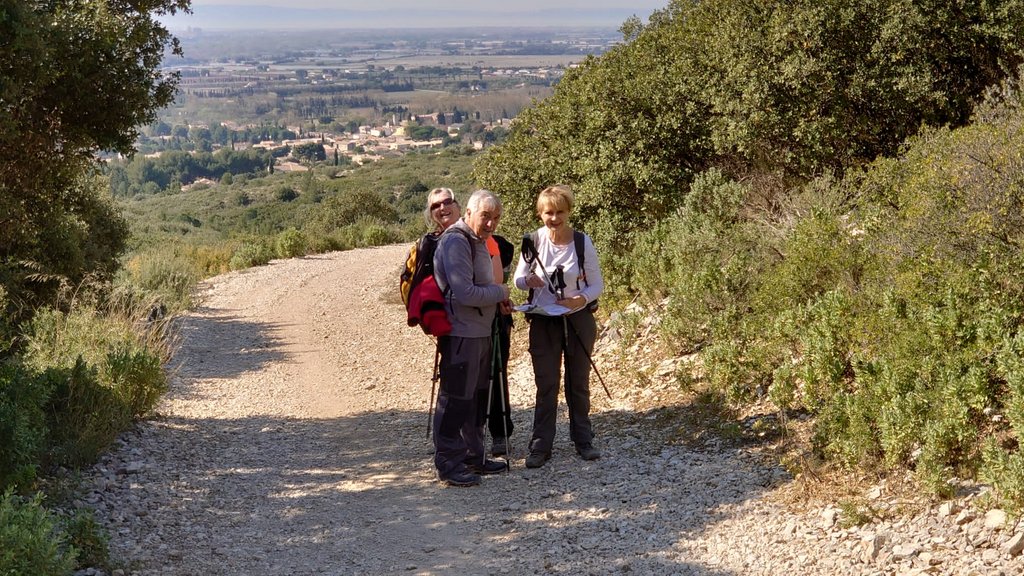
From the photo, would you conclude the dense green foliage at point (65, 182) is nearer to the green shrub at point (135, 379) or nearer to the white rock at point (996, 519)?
the green shrub at point (135, 379)

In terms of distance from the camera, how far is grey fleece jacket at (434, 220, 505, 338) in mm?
5551

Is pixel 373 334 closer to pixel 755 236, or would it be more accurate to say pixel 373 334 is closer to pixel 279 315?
pixel 279 315

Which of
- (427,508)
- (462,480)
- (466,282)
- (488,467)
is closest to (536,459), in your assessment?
(488,467)

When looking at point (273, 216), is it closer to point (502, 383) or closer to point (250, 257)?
point (250, 257)

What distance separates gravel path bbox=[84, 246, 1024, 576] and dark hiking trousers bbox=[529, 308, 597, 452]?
0.78ft

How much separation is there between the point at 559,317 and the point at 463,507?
137 cm

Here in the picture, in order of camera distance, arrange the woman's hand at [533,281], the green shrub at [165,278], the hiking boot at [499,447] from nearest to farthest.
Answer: the woman's hand at [533,281] < the hiking boot at [499,447] < the green shrub at [165,278]

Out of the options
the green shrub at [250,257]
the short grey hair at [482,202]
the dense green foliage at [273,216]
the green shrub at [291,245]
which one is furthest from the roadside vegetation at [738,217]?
the green shrub at [291,245]

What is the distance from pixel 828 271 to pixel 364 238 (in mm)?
19138

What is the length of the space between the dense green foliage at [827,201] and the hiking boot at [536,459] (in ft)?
4.73

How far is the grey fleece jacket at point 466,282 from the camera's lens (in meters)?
5.55

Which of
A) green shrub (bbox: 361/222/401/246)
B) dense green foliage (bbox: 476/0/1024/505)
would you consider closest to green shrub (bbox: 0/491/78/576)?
dense green foliage (bbox: 476/0/1024/505)

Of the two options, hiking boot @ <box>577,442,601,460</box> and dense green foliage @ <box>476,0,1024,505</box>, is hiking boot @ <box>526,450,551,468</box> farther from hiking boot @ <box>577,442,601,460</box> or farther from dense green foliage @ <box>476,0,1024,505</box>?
dense green foliage @ <box>476,0,1024,505</box>

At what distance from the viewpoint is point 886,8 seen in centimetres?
1009
